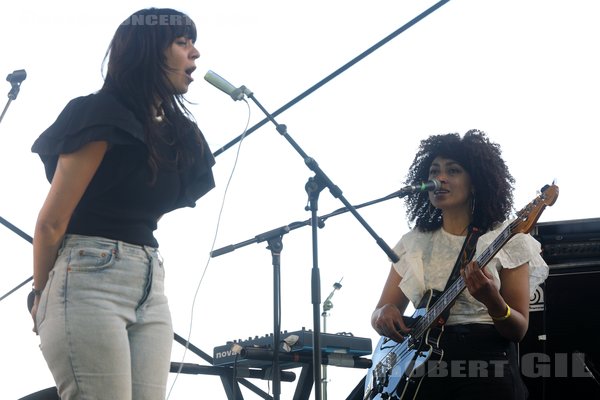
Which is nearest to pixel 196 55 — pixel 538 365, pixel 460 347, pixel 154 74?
pixel 154 74

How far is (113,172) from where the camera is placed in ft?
6.37

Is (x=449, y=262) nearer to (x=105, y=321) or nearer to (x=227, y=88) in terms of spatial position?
(x=227, y=88)

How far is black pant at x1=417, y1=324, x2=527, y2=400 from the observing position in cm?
268

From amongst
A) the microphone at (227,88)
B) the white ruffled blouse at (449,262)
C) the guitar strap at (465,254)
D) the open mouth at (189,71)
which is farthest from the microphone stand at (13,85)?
the guitar strap at (465,254)

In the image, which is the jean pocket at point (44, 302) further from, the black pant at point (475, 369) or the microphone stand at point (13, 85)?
the microphone stand at point (13, 85)

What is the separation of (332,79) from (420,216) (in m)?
0.86

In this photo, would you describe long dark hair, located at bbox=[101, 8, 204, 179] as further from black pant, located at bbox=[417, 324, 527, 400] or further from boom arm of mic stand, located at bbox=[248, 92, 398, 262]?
black pant, located at bbox=[417, 324, 527, 400]

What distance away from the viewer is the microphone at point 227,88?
2.90 m

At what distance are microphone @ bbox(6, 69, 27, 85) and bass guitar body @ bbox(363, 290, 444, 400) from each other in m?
1.87

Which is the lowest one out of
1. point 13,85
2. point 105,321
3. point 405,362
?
point 405,362

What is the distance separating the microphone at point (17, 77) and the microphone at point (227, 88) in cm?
108

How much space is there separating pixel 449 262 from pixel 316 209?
548 millimetres

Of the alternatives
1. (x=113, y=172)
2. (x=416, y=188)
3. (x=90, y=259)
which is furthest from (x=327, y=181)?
(x=90, y=259)

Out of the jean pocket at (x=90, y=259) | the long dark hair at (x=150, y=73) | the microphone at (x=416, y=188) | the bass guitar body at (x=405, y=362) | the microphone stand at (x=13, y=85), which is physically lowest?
the bass guitar body at (x=405, y=362)
